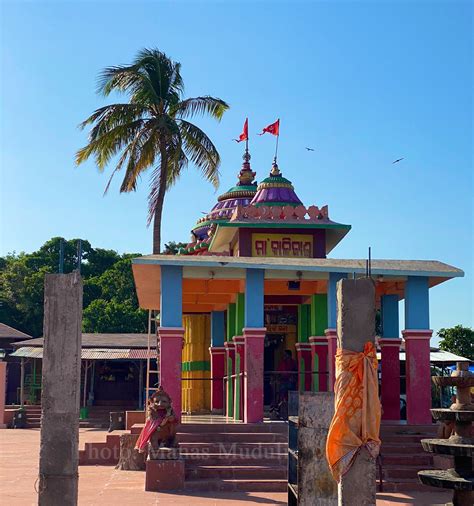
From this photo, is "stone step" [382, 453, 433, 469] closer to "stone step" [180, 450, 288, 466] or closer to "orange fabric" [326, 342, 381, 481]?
"stone step" [180, 450, 288, 466]

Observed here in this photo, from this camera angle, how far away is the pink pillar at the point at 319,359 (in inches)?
675

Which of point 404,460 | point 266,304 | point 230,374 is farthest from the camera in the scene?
point 266,304

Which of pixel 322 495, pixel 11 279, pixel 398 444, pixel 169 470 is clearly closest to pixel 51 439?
pixel 322 495

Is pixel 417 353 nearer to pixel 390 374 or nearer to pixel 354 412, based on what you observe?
pixel 390 374

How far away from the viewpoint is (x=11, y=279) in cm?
4434

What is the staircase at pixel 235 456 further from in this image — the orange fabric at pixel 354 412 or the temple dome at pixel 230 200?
the temple dome at pixel 230 200

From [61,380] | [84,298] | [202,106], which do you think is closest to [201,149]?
[202,106]

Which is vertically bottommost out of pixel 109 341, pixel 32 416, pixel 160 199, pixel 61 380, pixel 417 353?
pixel 32 416

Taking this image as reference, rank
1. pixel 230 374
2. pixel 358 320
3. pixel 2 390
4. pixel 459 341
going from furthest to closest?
pixel 459 341, pixel 2 390, pixel 230 374, pixel 358 320

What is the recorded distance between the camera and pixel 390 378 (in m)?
17.3

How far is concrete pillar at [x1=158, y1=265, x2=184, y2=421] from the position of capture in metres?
14.4

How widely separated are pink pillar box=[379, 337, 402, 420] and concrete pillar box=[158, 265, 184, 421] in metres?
5.09

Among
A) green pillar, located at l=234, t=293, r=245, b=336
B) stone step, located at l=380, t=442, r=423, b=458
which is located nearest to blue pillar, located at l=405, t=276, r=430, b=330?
stone step, located at l=380, t=442, r=423, b=458

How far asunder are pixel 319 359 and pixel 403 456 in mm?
4222
